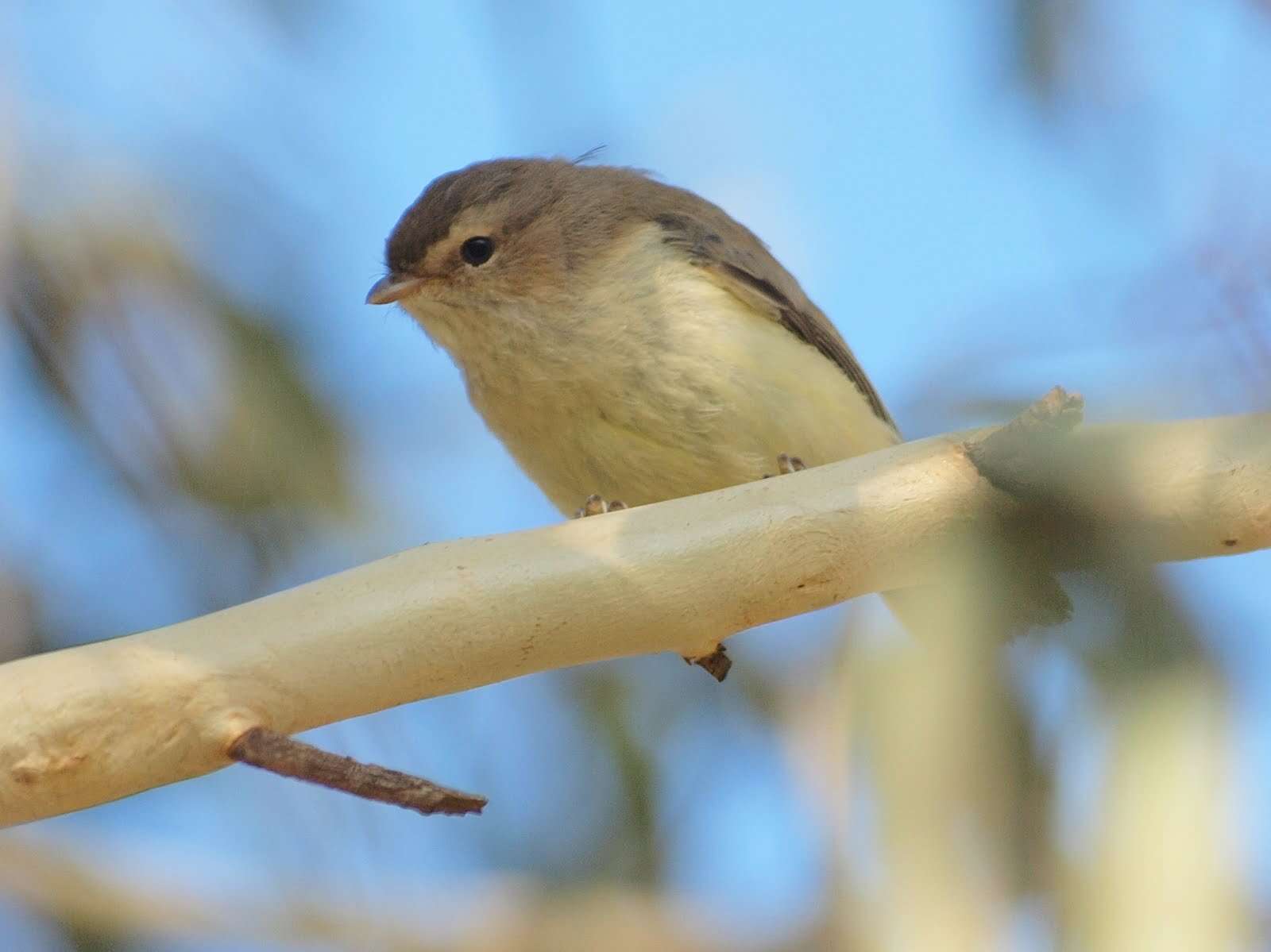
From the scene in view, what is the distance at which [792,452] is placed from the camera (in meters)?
2.40

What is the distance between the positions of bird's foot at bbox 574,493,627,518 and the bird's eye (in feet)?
1.58

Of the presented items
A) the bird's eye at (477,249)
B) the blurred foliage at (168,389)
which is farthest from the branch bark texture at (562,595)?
the blurred foliage at (168,389)

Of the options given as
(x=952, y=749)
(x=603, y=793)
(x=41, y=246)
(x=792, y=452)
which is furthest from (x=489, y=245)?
(x=952, y=749)

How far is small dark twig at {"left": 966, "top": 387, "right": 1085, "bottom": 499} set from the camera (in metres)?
1.45

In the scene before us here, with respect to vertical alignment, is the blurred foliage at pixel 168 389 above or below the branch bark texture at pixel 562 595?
above

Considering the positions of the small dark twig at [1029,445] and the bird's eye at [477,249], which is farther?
the bird's eye at [477,249]

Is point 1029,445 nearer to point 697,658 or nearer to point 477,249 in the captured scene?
point 697,658

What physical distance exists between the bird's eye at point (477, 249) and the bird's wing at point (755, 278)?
29 centimetres

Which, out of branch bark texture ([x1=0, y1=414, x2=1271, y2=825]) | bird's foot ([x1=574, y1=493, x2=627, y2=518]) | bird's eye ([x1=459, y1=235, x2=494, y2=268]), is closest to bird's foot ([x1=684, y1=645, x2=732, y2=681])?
branch bark texture ([x1=0, y1=414, x2=1271, y2=825])

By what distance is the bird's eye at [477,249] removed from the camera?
8.75 feet

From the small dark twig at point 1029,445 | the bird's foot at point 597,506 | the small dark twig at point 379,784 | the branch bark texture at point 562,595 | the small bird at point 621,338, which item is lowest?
the small dark twig at point 379,784

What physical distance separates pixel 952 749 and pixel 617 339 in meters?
1.02

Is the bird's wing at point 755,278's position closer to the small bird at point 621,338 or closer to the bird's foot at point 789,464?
the small bird at point 621,338

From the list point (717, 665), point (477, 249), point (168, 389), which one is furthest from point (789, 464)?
point (168, 389)
